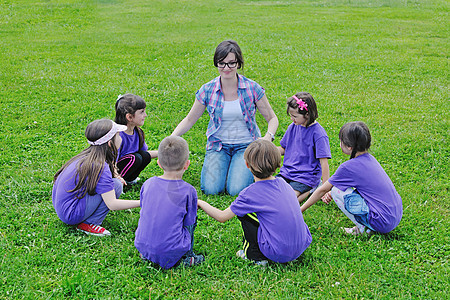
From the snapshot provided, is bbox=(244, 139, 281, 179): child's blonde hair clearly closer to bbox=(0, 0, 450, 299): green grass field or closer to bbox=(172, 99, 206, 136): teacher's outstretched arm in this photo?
bbox=(0, 0, 450, 299): green grass field

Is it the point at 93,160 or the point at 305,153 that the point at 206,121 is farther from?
the point at 93,160

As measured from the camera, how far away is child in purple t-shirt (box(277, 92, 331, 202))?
4.91 m

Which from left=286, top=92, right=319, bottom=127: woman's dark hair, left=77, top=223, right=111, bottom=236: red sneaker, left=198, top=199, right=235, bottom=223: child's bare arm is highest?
left=286, top=92, right=319, bottom=127: woman's dark hair

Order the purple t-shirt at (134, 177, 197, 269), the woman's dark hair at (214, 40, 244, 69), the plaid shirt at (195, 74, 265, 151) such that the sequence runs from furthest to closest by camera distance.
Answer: the plaid shirt at (195, 74, 265, 151)
the woman's dark hair at (214, 40, 244, 69)
the purple t-shirt at (134, 177, 197, 269)

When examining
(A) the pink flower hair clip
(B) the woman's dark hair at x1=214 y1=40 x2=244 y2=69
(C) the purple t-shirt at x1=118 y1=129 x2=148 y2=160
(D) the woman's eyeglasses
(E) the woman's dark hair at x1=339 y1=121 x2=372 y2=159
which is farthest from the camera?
(C) the purple t-shirt at x1=118 y1=129 x2=148 y2=160

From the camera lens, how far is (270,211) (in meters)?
3.75

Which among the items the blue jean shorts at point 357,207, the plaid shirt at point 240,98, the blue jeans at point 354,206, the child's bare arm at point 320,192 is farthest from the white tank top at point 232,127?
the blue jean shorts at point 357,207

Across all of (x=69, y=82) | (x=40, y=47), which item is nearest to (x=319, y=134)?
(x=69, y=82)

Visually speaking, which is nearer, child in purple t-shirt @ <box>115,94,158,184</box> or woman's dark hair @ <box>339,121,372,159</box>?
woman's dark hair @ <box>339,121,372,159</box>

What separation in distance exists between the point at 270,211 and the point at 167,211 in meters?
0.91

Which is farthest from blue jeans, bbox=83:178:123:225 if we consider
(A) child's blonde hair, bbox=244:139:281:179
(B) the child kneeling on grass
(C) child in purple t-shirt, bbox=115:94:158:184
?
(A) child's blonde hair, bbox=244:139:281:179

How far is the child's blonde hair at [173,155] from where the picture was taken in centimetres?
375

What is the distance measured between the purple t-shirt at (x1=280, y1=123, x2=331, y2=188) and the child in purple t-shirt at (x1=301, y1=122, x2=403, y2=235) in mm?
658

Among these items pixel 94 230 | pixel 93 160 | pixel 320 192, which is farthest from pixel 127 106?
pixel 320 192
